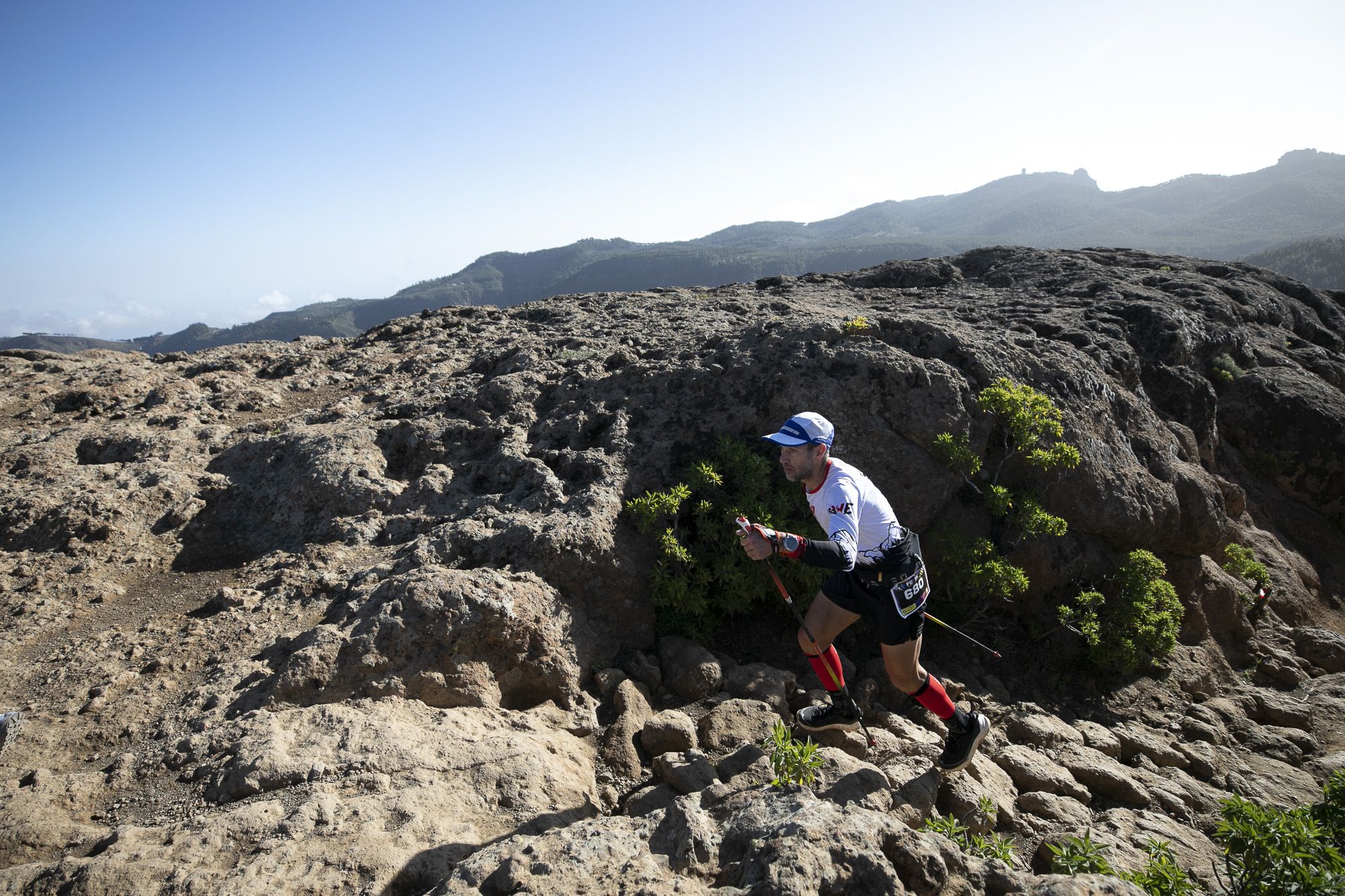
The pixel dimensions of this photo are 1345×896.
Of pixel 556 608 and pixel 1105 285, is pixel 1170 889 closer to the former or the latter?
pixel 556 608

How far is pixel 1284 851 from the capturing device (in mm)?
3406

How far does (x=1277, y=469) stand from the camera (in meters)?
11.9

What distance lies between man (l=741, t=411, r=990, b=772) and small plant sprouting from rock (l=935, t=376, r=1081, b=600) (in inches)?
95.5

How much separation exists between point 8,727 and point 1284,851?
7.70m

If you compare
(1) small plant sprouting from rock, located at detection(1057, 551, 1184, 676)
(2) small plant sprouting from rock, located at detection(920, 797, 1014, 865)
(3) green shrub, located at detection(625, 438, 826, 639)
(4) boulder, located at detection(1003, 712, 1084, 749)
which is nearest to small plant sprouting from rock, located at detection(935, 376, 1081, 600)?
(1) small plant sprouting from rock, located at detection(1057, 551, 1184, 676)

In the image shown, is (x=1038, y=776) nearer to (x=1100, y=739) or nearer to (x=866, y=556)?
(x=1100, y=739)

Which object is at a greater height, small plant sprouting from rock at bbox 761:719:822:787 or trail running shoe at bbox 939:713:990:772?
small plant sprouting from rock at bbox 761:719:822:787

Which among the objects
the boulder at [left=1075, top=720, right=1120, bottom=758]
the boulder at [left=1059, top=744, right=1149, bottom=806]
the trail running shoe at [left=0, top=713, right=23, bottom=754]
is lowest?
the boulder at [left=1075, top=720, right=1120, bottom=758]

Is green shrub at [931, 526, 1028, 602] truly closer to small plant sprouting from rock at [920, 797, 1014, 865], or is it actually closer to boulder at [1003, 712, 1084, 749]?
boulder at [1003, 712, 1084, 749]

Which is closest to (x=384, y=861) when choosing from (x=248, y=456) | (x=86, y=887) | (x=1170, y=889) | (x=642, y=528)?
(x=86, y=887)

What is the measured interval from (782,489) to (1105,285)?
10.7m

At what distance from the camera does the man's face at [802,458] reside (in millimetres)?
4738

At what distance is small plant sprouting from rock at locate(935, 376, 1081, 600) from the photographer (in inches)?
281

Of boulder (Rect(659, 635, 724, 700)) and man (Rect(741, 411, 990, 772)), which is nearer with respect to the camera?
man (Rect(741, 411, 990, 772))
